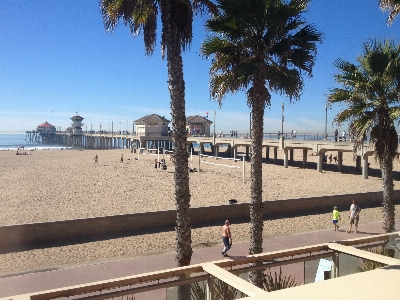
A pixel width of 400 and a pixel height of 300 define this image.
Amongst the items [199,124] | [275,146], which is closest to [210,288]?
[275,146]

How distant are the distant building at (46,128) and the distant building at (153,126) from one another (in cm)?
9965

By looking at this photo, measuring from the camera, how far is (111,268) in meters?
8.93

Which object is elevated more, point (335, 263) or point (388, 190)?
point (388, 190)

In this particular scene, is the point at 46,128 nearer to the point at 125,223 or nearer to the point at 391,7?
the point at 125,223

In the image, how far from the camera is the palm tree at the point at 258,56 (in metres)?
6.89

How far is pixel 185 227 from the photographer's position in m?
5.94

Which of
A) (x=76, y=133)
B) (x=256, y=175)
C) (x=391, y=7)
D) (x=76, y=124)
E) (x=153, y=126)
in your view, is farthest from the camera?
(x=76, y=124)

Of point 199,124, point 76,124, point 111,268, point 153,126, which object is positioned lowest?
point 111,268

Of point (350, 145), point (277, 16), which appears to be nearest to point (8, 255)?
point (277, 16)

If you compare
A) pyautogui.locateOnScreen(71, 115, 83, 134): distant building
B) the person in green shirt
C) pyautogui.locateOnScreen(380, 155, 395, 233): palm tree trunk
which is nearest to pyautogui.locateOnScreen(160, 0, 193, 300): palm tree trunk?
pyautogui.locateOnScreen(380, 155, 395, 233): palm tree trunk

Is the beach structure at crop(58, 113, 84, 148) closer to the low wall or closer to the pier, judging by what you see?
the pier

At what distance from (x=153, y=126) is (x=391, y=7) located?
61.4 m

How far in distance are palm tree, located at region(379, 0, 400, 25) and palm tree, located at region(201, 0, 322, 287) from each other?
7.84 feet

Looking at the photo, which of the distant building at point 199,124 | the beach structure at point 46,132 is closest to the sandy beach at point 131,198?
the distant building at point 199,124
